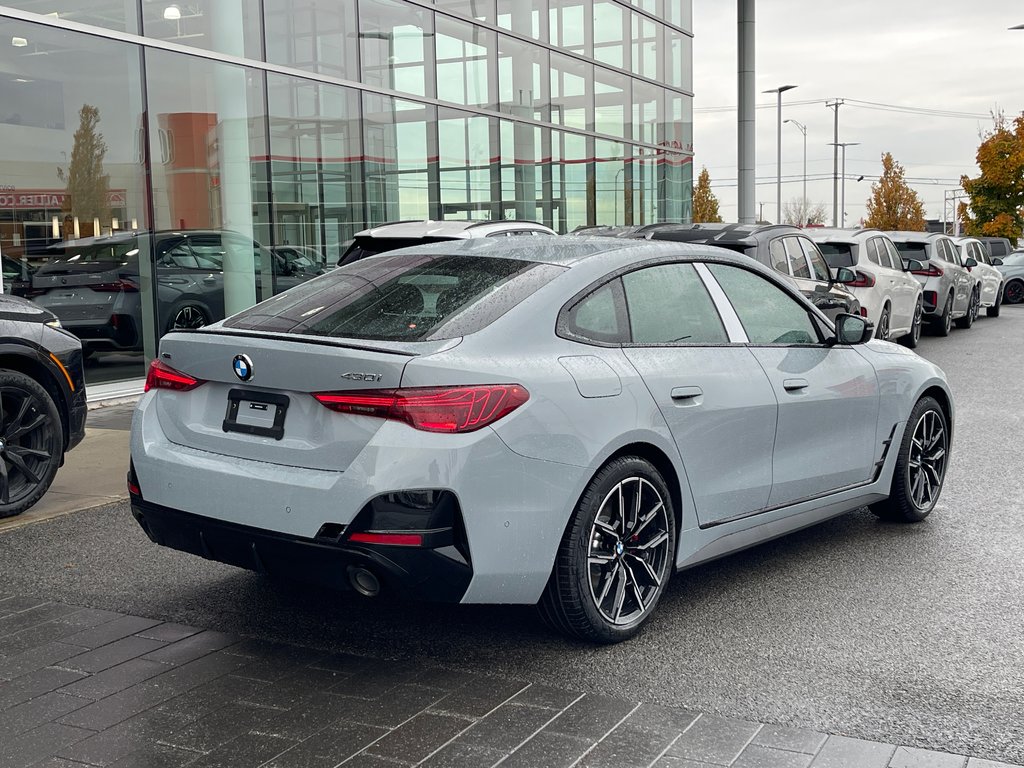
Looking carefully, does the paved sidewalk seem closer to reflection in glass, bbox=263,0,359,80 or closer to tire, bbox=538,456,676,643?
tire, bbox=538,456,676,643

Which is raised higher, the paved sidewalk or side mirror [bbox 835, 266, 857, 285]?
side mirror [bbox 835, 266, 857, 285]

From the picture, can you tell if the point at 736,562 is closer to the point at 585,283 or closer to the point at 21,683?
the point at 585,283

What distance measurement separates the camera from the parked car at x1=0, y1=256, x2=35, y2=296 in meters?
11.8

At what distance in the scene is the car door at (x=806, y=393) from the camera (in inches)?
213

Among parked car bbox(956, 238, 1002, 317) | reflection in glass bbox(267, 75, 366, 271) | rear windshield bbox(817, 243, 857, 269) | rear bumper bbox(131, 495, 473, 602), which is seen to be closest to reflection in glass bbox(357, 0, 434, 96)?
reflection in glass bbox(267, 75, 366, 271)

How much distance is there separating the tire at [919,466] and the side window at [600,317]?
7.54ft

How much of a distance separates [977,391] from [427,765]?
10.5 m

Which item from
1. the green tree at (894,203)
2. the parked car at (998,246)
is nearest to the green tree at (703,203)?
the green tree at (894,203)

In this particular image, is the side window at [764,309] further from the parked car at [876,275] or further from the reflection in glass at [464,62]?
the reflection in glass at [464,62]

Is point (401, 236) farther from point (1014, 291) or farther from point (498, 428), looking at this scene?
point (1014, 291)

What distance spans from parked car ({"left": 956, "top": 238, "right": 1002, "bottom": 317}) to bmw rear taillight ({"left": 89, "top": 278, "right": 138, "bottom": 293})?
16.5 meters

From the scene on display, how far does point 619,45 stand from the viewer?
25.9 metres

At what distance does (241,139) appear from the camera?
598 inches

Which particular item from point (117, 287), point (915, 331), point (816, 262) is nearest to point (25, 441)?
point (117, 287)
